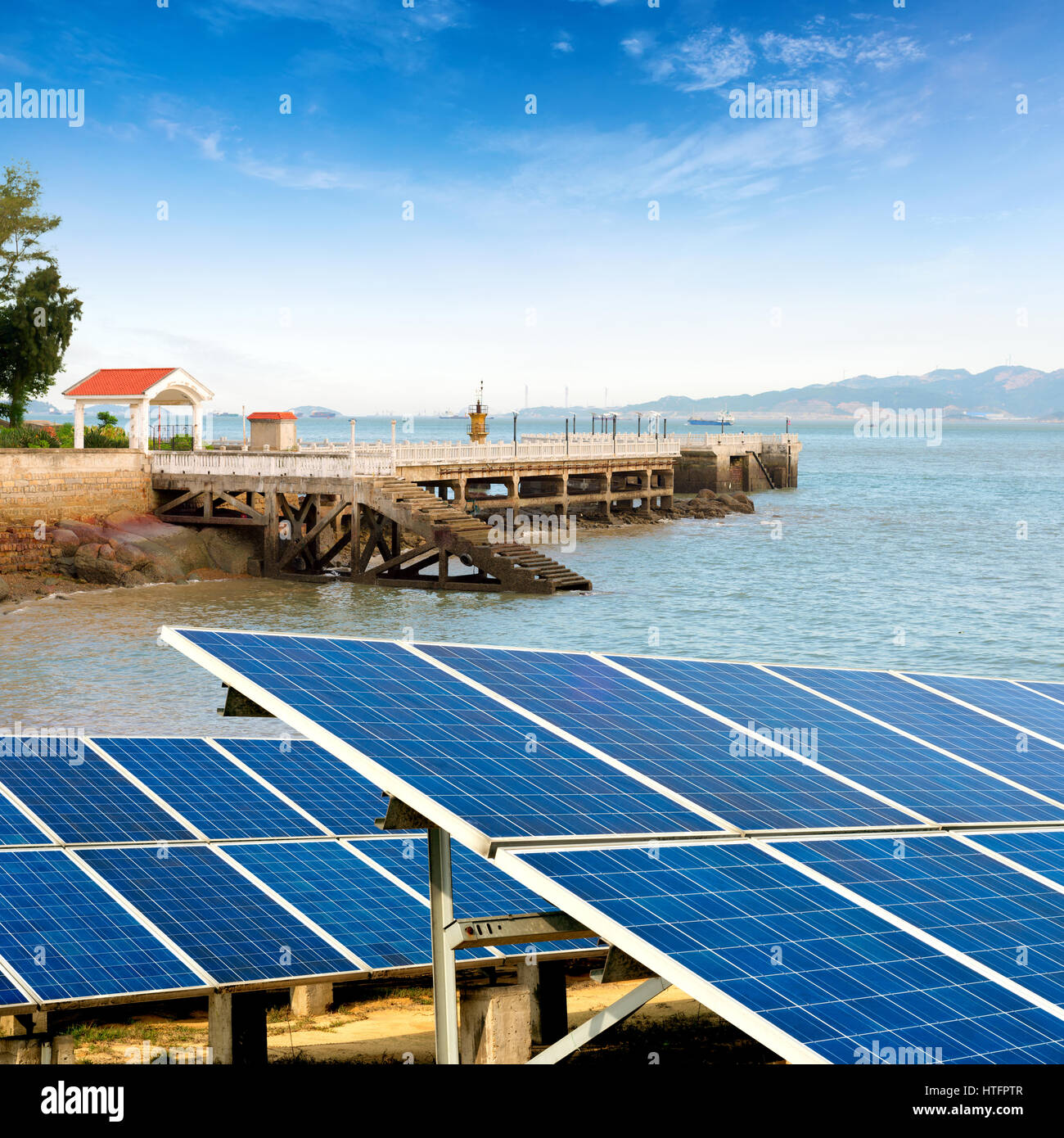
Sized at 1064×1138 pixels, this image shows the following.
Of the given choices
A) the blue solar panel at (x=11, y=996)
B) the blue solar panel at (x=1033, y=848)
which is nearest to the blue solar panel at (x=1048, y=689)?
the blue solar panel at (x=1033, y=848)

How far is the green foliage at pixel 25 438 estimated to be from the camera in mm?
54969

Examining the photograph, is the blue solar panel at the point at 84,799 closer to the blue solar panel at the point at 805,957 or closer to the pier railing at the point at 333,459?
the blue solar panel at the point at 805,957

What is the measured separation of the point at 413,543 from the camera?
189ft

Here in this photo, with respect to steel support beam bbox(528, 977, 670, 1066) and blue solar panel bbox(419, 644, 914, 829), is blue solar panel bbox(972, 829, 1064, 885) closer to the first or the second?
blue solar panel bbox(419, 644, 914, 829)

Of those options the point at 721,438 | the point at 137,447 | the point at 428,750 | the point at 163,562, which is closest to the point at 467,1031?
the point at 428,750

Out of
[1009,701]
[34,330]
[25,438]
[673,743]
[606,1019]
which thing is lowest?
[606,1019]

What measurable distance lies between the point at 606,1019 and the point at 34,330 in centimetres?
6047

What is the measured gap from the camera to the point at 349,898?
1155 centimetres

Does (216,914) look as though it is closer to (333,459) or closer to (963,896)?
(963,896)

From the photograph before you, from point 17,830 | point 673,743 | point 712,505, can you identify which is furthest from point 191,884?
point 712,505

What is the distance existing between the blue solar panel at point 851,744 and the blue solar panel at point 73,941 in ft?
14.9

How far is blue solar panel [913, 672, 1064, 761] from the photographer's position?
11617 millimetres
